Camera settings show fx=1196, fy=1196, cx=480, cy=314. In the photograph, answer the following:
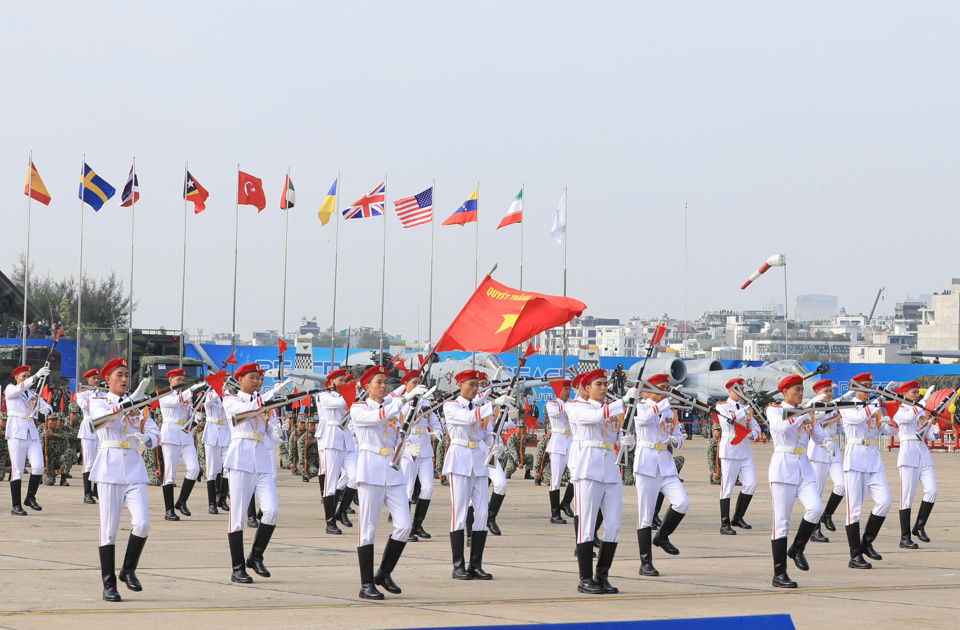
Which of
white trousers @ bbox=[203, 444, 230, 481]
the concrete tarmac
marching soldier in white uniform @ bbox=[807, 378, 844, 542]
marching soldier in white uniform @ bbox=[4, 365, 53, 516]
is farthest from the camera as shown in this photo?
white trousers @ bbox=[203, 444, 230, 481]

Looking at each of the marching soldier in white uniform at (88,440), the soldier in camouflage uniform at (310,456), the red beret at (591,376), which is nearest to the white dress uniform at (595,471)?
the red beret at (591,376)

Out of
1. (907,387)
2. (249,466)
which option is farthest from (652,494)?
(907,387)

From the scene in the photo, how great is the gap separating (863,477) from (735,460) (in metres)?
2.82

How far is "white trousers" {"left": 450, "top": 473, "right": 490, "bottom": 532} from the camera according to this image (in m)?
10.8

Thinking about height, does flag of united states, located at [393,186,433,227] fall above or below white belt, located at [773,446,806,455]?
above

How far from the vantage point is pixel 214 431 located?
15.9m

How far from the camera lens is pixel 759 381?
4012 cm

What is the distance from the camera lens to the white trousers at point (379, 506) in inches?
377

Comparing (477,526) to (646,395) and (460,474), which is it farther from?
(646,395)

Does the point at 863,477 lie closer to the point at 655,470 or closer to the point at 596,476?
the point at 655,470

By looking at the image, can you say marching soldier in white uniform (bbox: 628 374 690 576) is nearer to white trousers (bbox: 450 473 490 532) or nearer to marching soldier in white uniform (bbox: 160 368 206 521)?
white trousers (bbox: 450 473 490 532)

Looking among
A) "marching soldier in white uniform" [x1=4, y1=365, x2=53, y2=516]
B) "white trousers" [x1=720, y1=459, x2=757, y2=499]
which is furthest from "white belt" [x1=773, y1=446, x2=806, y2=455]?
"marching soldier in white uniform" [x1=4, y1=365, x2=53, y2=516]

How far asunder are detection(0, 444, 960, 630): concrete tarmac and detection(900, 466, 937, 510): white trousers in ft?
1.82

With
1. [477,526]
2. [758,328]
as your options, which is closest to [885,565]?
[477,526]
